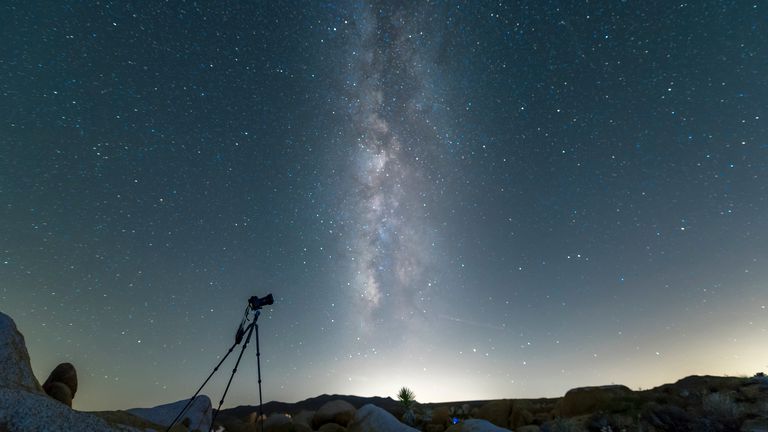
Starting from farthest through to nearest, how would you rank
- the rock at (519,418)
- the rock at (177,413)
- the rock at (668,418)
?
the rock at (519,418)
the rock at (177,413)
the rock at (668,418)

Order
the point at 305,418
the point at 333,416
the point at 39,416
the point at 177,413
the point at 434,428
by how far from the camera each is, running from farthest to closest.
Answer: the point at 305,418
the point at 434,428
the point at 333,416
the point at 177,413
the point at 39,416

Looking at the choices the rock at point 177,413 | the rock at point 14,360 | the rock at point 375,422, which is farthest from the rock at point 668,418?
the rock at point 14,360

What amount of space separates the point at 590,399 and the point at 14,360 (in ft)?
61.1

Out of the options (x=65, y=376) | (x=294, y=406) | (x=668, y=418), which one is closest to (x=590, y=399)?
(x=668, y=418)

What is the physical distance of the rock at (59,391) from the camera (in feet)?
36.3

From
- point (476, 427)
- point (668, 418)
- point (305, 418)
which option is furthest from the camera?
point (305, 418)

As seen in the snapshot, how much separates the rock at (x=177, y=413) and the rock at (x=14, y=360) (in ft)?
30.3

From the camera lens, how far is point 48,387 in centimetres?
1121

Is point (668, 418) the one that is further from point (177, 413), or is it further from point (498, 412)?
point (177, 413)

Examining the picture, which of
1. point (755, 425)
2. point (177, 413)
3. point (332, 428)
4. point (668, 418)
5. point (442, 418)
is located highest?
point (177, 413)

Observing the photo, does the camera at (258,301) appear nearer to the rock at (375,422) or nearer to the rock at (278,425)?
the rock at (375,422)

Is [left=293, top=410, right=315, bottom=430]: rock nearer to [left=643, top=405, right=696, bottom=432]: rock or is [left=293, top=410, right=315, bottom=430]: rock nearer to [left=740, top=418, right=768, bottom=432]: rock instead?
[left=643, top=405, right=696, bottom=432]: rock

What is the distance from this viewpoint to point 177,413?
1655 cm

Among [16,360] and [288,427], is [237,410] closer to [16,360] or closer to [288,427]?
[288,427]
